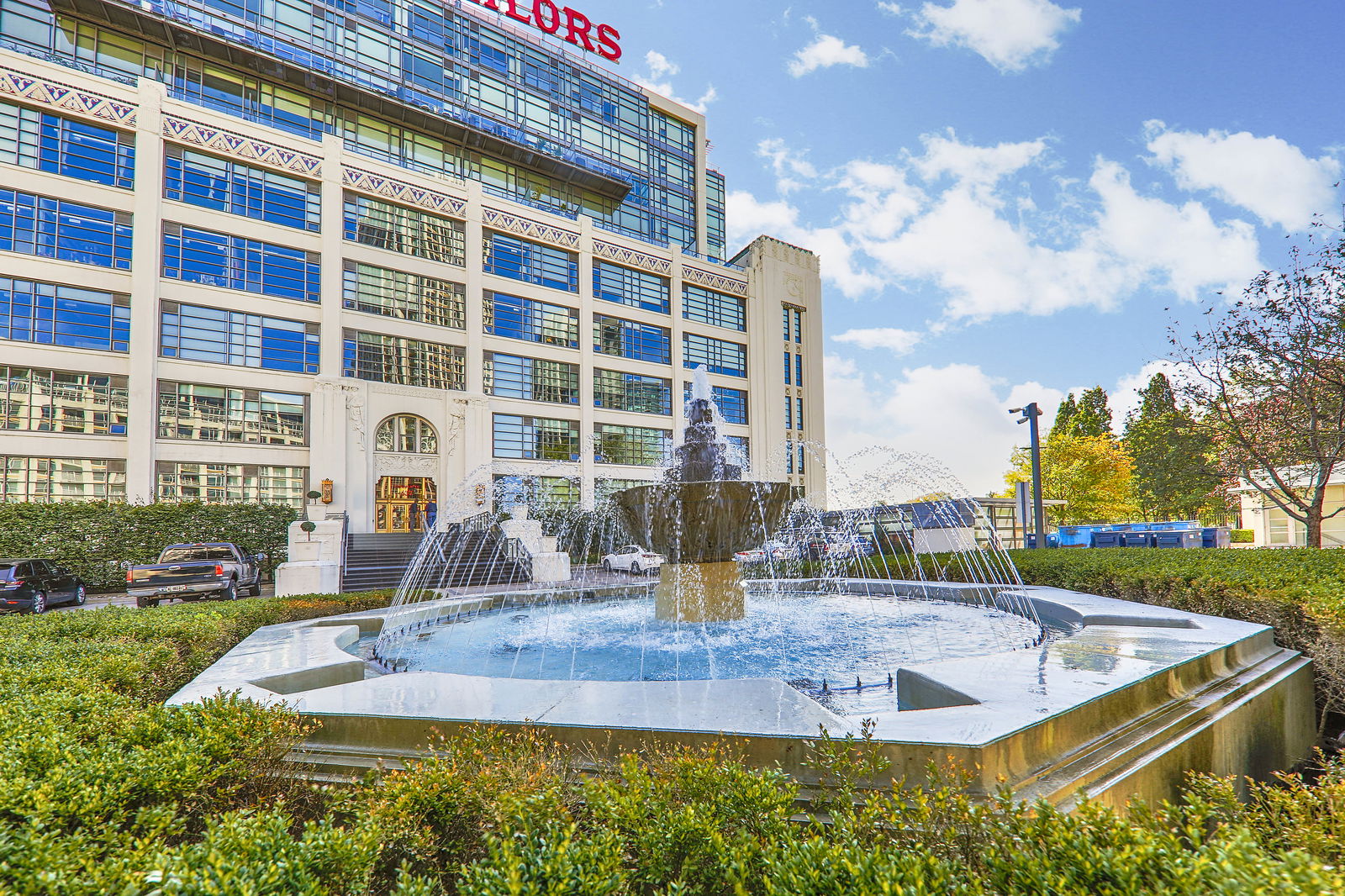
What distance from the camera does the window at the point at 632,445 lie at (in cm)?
3738

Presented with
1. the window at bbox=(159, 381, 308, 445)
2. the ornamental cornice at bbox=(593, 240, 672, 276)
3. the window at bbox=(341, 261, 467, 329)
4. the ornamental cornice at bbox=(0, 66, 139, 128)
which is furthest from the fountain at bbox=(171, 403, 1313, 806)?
the ornamental cornice at bbox=(593, 240, 672, 276)

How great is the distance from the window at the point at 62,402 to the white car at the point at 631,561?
20.0m

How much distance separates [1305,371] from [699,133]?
131ft

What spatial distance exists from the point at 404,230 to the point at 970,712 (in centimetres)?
3479

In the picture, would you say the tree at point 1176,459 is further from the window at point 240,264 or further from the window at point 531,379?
the window at point 240,264

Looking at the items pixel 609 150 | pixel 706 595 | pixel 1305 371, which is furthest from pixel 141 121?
pixel 1305 371

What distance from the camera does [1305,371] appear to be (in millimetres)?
16672

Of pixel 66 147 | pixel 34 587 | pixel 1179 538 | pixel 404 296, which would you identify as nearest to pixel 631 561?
pixel 34 587

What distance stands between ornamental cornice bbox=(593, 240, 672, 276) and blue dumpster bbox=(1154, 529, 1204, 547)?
98.8 feet

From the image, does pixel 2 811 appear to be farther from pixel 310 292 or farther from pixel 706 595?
pixel 310 292

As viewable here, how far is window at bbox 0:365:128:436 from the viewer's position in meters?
23.7

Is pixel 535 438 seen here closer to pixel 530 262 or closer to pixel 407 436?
pixel 407 436

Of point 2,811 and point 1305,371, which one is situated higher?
point 1305,371

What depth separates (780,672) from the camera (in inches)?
265
